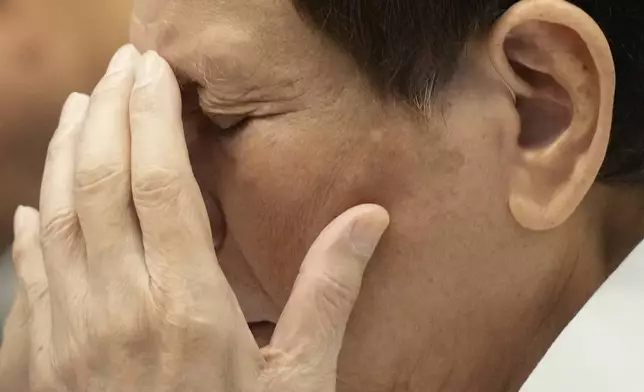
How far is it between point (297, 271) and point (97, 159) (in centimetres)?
22

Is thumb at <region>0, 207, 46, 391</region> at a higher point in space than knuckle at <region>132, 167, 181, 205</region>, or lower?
lower

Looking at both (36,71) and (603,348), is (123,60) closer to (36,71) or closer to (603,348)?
(603,348)

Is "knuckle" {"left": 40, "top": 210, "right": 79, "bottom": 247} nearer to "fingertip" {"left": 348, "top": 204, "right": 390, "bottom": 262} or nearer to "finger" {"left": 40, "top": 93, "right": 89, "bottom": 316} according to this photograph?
"finger" {"left": 40, "top": 93, "right": 89, "bottom": 316}

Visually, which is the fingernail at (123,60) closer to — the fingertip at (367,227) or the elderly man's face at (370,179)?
the elderly man's face at (370,179)

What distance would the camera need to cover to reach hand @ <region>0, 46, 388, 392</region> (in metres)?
0.86

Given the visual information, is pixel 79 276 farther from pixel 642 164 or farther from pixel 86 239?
pixel 642 164

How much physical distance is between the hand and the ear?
0.46 feet

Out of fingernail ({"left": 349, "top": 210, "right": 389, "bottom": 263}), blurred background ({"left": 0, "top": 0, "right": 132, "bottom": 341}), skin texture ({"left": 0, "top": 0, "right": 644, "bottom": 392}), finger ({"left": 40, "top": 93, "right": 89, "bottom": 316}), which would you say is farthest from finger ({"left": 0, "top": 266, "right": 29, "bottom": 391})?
blurred background ({"left": 0, "top": 0, "right": 132, "bottom": 341})

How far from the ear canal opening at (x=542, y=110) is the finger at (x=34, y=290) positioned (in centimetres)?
51

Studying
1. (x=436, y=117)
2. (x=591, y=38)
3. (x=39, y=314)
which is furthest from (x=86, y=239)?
(x=591, y=38)

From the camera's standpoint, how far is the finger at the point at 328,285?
89 centimetres

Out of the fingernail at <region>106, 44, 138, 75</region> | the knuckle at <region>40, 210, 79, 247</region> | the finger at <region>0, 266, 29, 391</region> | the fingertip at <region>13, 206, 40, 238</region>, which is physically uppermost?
the fingernail at <region>106, 44, 138, 75</region>

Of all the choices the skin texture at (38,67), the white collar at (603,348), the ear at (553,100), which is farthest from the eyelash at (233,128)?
the skin texture at (38,67)

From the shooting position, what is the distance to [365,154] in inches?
34.9
